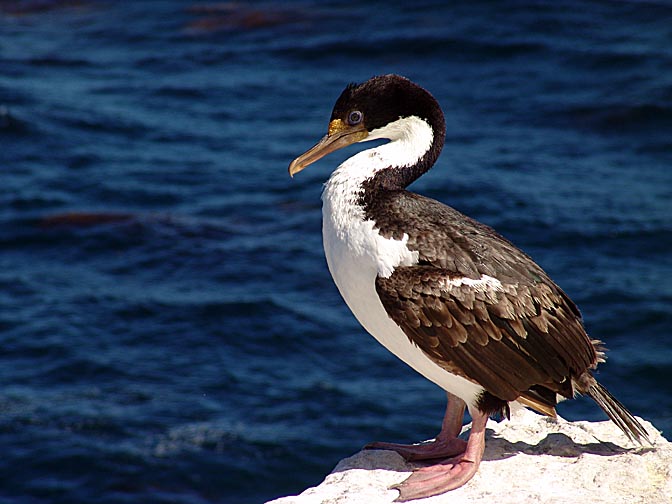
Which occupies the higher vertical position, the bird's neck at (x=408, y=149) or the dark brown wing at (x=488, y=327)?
the bird's neck at (x=408, y=149)

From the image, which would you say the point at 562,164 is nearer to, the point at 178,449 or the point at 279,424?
the point at 279,424

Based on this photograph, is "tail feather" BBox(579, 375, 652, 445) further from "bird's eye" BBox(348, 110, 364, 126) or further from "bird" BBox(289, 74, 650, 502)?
"bird's eye" BBox(348, 110, 364, 126)

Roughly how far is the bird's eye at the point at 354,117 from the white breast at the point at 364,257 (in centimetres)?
25

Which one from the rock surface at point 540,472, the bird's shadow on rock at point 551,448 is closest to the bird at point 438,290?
the rock surface at point 540,472

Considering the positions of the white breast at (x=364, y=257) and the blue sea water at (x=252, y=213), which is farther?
the blue sea water at (x=252, y=213)

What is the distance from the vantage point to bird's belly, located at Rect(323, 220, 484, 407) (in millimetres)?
6531

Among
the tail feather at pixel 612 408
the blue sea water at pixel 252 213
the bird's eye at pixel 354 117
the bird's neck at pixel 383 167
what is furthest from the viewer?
the blue sea water at pixel 252 213

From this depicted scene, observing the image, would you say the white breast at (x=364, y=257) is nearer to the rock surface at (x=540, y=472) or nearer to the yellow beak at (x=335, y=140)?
the yellow beak at (x=335, y=140)

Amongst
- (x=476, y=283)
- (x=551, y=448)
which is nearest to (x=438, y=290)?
(x=476, y=283)

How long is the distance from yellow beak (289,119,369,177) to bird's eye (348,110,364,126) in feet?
0.09

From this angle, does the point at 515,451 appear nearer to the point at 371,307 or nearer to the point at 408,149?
the point at 371,307

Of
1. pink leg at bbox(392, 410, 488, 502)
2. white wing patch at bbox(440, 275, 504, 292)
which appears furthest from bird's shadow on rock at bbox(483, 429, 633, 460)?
white wing patch at bbox(440, 275, 504, 292)

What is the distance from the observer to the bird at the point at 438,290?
646 centimetres

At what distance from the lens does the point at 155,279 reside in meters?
15.4
